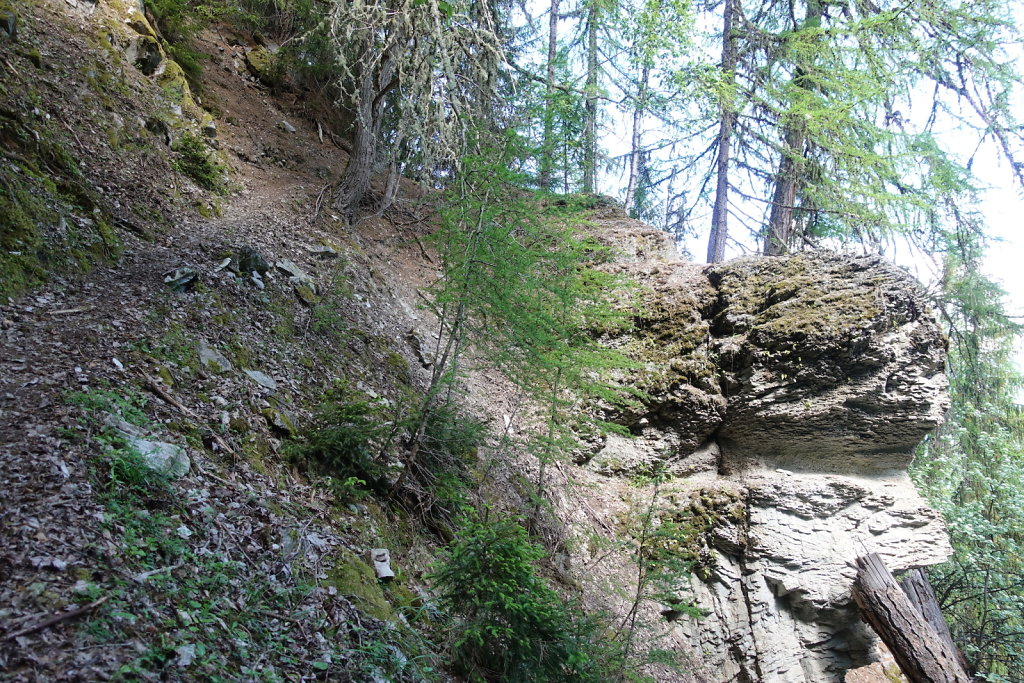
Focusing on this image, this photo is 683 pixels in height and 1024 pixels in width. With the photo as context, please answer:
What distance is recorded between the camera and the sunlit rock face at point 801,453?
23.3 feet

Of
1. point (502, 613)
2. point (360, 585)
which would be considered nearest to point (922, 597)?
point (502, 613)

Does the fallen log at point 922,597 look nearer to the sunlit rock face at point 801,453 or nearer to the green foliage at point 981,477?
the sunlit rock face at point 801,453

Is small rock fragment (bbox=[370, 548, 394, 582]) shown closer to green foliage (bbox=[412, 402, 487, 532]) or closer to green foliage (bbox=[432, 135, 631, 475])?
green foliage (bbox=[412, 402, 487, 532])

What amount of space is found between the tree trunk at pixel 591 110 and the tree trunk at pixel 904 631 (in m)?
7.10

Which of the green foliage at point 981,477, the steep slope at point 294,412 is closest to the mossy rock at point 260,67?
the steep slope at point 294,412

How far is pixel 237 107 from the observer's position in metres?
10.0

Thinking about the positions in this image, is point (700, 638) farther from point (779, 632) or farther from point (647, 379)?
point (647, 379)

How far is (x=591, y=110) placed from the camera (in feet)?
41.1

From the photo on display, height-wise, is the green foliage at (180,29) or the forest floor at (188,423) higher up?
the green foliage at (180,29)

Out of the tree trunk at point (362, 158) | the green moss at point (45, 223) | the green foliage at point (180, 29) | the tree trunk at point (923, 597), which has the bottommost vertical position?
the tree trunk at point (923, 597)

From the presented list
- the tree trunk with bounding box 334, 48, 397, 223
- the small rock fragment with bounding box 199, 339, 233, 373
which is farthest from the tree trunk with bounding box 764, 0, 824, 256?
the small rock fragment with bounding box 199, 339, 233, 373

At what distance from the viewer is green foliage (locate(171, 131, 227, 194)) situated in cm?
745

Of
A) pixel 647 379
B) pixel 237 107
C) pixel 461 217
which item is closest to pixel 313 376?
pixel 461 217

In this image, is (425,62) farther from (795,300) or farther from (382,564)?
(795,300)
